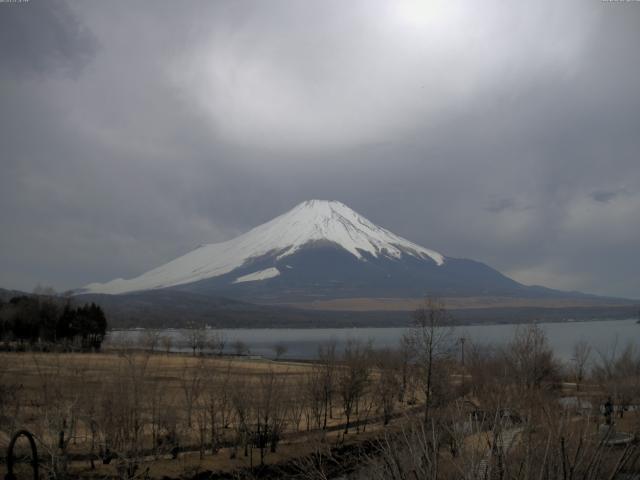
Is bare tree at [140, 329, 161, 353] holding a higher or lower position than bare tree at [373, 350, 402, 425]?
higher

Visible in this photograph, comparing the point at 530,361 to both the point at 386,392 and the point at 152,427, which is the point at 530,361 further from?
the point at 152,427

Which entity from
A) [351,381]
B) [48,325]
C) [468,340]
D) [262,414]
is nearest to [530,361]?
[351,381]

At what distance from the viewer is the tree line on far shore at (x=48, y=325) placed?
76.9 meters

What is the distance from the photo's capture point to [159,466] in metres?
25.2

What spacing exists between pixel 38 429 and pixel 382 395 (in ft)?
67.0

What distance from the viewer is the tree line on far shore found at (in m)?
76.9

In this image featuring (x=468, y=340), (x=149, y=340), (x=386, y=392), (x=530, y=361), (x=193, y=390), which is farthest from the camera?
(x=468, y=340)

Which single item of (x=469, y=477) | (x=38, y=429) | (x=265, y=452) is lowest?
(x=265, y=452)

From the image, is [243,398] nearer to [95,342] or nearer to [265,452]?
[265,452]

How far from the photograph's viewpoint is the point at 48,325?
8012 centimetres

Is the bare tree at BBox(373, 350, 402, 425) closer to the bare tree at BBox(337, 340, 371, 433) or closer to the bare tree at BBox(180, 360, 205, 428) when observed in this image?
the bare tree at BBox(337, 340, 371, 433)

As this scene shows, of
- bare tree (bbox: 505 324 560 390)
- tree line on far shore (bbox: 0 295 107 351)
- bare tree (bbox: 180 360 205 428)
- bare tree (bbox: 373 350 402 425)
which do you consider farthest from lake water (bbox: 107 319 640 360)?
bare tree (bbox: 180 360 205 428)

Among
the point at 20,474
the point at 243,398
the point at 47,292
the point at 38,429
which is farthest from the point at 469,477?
the point at 47,292

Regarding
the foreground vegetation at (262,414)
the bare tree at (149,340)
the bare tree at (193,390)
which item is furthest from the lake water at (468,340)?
the bare tree at (193,390)
